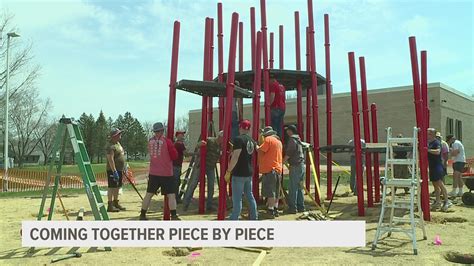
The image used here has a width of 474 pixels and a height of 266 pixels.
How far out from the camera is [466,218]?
339 inches

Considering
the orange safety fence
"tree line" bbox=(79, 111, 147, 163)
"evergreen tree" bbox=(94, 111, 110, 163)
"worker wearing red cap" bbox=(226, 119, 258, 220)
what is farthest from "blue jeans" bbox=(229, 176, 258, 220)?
"evergreen tree" bbox=(94, 111, 110, 163)

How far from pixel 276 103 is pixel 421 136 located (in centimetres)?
330

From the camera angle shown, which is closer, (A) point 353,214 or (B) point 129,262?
(B) point 129,262

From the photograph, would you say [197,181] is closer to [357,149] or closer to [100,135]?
[357,149]

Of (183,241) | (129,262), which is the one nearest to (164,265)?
(129,262)

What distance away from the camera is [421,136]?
27.7ft

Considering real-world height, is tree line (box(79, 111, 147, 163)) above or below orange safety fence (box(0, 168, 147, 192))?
above

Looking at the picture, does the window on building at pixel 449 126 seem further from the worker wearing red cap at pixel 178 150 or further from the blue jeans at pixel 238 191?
the blue jeans at pixel 238 191

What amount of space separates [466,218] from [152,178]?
6211 mm

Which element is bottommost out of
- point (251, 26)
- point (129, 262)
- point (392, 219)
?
point (129, 262)

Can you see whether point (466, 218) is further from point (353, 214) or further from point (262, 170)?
point (262, 170)
